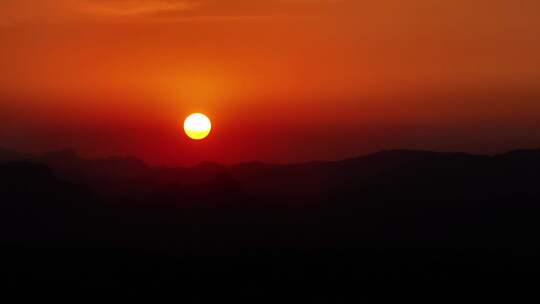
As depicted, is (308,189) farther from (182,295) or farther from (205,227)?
(182,295)

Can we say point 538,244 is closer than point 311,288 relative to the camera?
No

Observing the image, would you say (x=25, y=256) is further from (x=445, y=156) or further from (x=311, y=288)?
(x=445, y=156)

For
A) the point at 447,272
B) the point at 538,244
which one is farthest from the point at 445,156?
the point at 447,272

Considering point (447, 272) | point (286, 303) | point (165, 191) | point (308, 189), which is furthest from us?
point (308, 189)

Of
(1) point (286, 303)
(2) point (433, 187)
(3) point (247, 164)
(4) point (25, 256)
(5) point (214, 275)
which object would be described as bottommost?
(1) point (286, 303)

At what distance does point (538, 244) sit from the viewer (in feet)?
216

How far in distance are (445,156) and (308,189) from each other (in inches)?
743

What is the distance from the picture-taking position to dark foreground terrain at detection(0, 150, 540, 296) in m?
51.8

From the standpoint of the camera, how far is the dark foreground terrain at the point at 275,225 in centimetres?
5175

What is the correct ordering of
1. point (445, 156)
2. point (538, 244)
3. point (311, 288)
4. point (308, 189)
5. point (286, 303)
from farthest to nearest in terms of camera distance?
1. point (445, 156)
2. point (308, 189)
3. point (538, 244)
4. point (311, 288)
5. point (286, 303)

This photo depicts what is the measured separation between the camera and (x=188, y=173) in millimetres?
86062

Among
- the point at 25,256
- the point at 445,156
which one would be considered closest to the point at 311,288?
the point at 25,256

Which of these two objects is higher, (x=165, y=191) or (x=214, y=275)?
(x=165, y=191)

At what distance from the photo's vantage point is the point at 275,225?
239 ft
